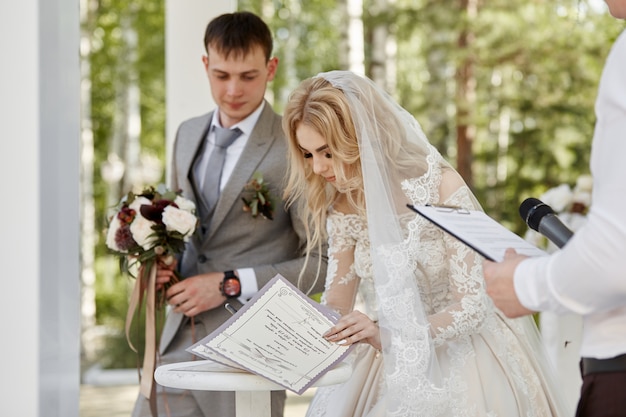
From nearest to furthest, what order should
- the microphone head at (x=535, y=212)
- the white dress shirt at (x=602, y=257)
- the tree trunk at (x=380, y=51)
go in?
the white dress shirt at (x=602, y=257) → the microphone head at (x=535, y=212) → the tree trunk at (x=380, y=51)

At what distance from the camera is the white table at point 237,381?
2.97 metres

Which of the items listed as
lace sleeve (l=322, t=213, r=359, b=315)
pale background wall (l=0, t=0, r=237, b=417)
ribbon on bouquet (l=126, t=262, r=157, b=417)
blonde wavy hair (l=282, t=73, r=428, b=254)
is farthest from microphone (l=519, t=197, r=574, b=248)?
ribbon on bouquet (l=126, t=262, r=157, b=417)

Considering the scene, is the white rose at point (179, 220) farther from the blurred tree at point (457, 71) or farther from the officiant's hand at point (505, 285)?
the blurred tree at point (457, 71)

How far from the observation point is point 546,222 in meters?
2.51

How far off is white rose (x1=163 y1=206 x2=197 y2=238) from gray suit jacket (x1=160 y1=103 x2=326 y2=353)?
22cm

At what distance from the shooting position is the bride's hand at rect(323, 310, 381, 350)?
3021 mm

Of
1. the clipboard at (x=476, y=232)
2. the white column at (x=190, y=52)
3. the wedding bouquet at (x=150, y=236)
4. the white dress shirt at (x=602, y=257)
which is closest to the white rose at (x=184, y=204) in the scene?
the wedding bouquet at (x=150, y=236)

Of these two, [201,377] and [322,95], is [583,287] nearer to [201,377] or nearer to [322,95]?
[201,377]

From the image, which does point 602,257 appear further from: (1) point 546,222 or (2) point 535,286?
(1) point 546,222

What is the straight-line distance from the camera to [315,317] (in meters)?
2.98

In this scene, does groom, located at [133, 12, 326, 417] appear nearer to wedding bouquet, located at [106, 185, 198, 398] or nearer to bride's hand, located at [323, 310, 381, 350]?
wedding bouquet, located at [106, 185, 198, 398]

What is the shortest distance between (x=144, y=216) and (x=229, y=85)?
64 cm

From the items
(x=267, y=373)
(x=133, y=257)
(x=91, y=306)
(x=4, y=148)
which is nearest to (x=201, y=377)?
(x=267, y=373)

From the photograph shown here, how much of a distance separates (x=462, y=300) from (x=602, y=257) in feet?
4.05
